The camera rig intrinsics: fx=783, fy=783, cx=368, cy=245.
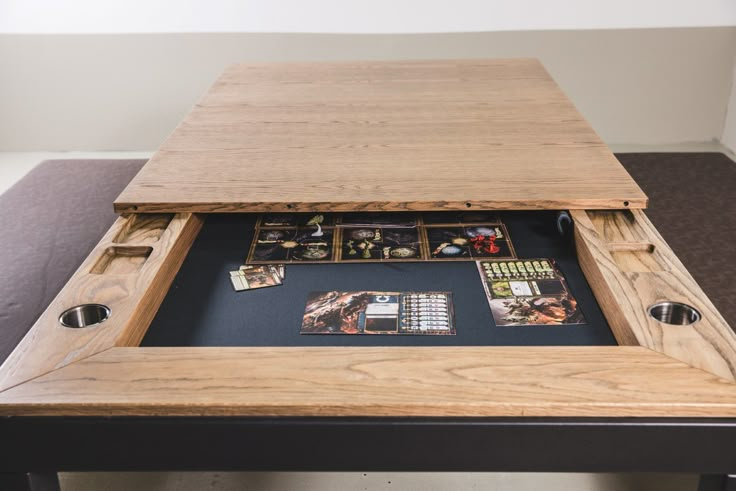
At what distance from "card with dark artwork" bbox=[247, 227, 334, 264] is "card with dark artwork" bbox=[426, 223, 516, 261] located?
0.24m

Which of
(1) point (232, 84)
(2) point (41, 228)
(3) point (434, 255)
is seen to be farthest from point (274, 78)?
(3) point (434, 255)

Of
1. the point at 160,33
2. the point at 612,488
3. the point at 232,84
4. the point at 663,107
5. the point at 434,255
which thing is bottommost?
the point at 612,488

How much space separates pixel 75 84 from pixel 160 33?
0.61m

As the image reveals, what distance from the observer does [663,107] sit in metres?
4.63

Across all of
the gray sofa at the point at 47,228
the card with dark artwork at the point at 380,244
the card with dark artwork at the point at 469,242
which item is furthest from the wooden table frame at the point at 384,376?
the gray sofa at the point at 47,228

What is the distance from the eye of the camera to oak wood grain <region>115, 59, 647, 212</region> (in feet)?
6.17

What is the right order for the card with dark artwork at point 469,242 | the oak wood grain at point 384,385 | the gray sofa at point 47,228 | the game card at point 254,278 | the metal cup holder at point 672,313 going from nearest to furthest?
the oak wood grain at point 384,385, the metal cup holder at point 672,313, the game card at point 254,278, the card with dark artwork at point 469,242, the gray sofa at point 47,228

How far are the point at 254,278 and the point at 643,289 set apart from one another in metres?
0.78

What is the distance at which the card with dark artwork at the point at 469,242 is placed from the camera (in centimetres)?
175

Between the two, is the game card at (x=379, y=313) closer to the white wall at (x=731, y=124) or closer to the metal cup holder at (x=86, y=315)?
the metal cup holder at (x=86, y=315)

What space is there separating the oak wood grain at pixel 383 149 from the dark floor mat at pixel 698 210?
0.35 m

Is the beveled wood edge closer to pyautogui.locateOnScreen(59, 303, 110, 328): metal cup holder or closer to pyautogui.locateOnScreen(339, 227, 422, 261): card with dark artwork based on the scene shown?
pyautogui.locateOnScreen(339, 227, 422, 261): card with dark artwork

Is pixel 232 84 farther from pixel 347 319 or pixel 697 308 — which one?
pixel 697 308

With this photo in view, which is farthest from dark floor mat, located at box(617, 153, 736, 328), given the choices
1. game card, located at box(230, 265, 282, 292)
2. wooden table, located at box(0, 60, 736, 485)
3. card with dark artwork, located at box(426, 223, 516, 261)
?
game card, located at box(230, 265, 282, 292)
